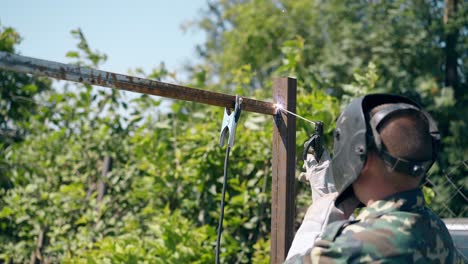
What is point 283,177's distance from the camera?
102 inches

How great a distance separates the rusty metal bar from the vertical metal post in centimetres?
7

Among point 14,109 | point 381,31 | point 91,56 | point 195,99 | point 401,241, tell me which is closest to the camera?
point 401,241

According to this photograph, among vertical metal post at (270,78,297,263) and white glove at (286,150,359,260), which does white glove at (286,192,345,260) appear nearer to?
white glove at (286,150,359,260)

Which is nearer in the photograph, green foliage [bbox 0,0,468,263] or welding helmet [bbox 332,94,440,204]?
welding helmet [bbox 332,94,440,204]

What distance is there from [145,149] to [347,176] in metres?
3.35

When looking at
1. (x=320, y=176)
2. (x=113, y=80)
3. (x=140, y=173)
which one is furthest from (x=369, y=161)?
(x=140, y=173)

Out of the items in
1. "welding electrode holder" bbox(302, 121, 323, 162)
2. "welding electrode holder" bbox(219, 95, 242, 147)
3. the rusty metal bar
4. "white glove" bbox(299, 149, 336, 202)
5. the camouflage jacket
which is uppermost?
the rusty metal bar

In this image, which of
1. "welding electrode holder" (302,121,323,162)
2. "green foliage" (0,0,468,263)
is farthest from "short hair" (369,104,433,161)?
"green foliage" (0,0,468,263)

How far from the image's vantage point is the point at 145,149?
4.89m

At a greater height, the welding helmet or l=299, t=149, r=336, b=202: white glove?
the welding helmet

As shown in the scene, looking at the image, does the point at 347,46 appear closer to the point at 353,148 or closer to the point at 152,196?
the point at 152,196

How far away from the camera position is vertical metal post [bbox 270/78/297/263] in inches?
102

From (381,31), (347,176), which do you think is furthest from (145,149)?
(381,31)

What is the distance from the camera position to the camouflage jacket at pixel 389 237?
153 cm
